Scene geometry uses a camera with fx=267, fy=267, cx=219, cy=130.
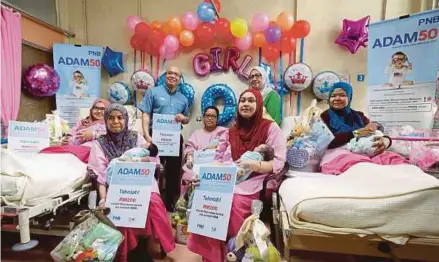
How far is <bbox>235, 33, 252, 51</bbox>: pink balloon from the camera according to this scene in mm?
2965

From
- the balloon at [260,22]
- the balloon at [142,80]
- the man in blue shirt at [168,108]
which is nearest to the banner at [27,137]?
the man in blue shirt at [168,108]

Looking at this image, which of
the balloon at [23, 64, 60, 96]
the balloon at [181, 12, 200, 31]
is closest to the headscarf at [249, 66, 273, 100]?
the balloon at [181, 12, 200, 31]

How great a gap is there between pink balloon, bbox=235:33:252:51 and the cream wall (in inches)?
14.4

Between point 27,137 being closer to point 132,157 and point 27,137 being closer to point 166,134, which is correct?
point 132,157

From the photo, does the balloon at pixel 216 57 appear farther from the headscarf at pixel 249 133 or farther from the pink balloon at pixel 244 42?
the headscarf at pixel 249 133

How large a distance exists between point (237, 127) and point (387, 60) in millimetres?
1630

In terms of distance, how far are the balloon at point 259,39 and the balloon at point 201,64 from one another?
1.99 feet

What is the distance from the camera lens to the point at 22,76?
2.88 meters

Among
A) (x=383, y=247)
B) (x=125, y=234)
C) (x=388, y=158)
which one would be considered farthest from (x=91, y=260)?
(x=388, y=158)

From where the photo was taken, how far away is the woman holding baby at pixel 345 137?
1.79 metres

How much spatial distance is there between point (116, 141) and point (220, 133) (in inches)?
34.3

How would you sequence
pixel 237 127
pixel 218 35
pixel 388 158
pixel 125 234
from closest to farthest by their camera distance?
pixel 125 234 < pixel 388 158 < pixel 237 127 < pixel 218 35

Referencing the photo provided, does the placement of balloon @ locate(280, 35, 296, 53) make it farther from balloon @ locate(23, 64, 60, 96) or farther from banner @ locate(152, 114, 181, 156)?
balloon @ locate(23, 64, 60, 96)

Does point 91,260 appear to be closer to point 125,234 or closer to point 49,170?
point 125,234
